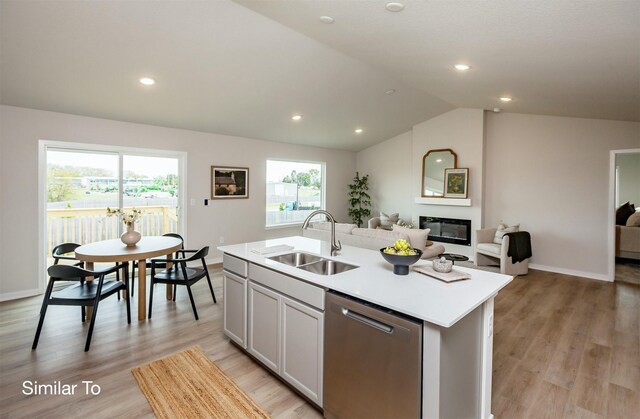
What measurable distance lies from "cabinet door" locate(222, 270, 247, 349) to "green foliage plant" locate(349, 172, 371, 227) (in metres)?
5.59

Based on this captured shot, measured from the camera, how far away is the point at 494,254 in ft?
17.1

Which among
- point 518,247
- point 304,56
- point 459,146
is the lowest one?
point 518,247

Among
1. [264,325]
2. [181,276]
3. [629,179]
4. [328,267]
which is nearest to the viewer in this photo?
[264,325]

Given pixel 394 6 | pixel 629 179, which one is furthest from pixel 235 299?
pixel 629 179

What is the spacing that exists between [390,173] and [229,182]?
12.9 ft

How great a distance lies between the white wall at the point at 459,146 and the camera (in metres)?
5.95

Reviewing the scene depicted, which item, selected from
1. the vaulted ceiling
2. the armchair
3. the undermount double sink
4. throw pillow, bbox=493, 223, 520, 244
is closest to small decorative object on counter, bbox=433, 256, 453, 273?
the undermount double sink

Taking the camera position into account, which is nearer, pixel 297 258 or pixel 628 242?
pixel 297 258

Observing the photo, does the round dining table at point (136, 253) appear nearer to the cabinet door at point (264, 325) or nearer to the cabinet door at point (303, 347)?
the cabinet door at point (264, 325)

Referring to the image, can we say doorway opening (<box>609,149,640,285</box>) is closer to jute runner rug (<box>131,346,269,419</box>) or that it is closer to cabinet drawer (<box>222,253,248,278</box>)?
cabinet drawer (<box>222,253,248,278</box>)

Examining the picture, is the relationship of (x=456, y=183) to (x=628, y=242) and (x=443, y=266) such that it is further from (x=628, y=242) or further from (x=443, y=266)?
(x=443, y=266)

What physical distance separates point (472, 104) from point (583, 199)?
2321mm

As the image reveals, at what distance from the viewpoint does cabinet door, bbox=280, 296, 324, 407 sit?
75.4 inches

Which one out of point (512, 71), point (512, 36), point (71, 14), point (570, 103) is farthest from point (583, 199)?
point (71, 14)
